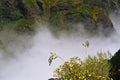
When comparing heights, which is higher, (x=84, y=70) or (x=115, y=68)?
(x=115, y=68)

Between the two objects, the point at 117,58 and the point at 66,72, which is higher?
the point at 117,58

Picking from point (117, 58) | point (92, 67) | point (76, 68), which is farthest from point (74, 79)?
point (117, 58)

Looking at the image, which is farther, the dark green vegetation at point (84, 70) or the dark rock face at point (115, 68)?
the dark rock face at point (115, 68)

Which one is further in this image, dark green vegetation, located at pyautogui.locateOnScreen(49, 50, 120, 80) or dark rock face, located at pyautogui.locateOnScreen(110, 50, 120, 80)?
dark rock face, located at pyautogui.locateOnScreen(110, 50, 120, 80)

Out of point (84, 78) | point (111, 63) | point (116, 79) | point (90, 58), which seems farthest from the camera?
point (90, 58)

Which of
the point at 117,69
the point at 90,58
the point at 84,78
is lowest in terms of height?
the point at 84,78

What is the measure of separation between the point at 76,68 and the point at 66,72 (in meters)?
0.66

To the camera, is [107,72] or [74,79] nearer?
[74,79]

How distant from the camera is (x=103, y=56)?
31.4 meters

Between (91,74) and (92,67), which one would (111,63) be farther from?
(91,74)

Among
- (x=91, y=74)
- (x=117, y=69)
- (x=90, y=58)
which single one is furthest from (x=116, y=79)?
(x=90, y=58)

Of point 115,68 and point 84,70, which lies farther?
point 115,68

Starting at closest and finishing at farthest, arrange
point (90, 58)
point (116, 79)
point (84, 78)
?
point (84, 78) → point (116, 79) → point (90, 58)

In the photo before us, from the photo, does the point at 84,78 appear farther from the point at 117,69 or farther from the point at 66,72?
the point at 117,69
